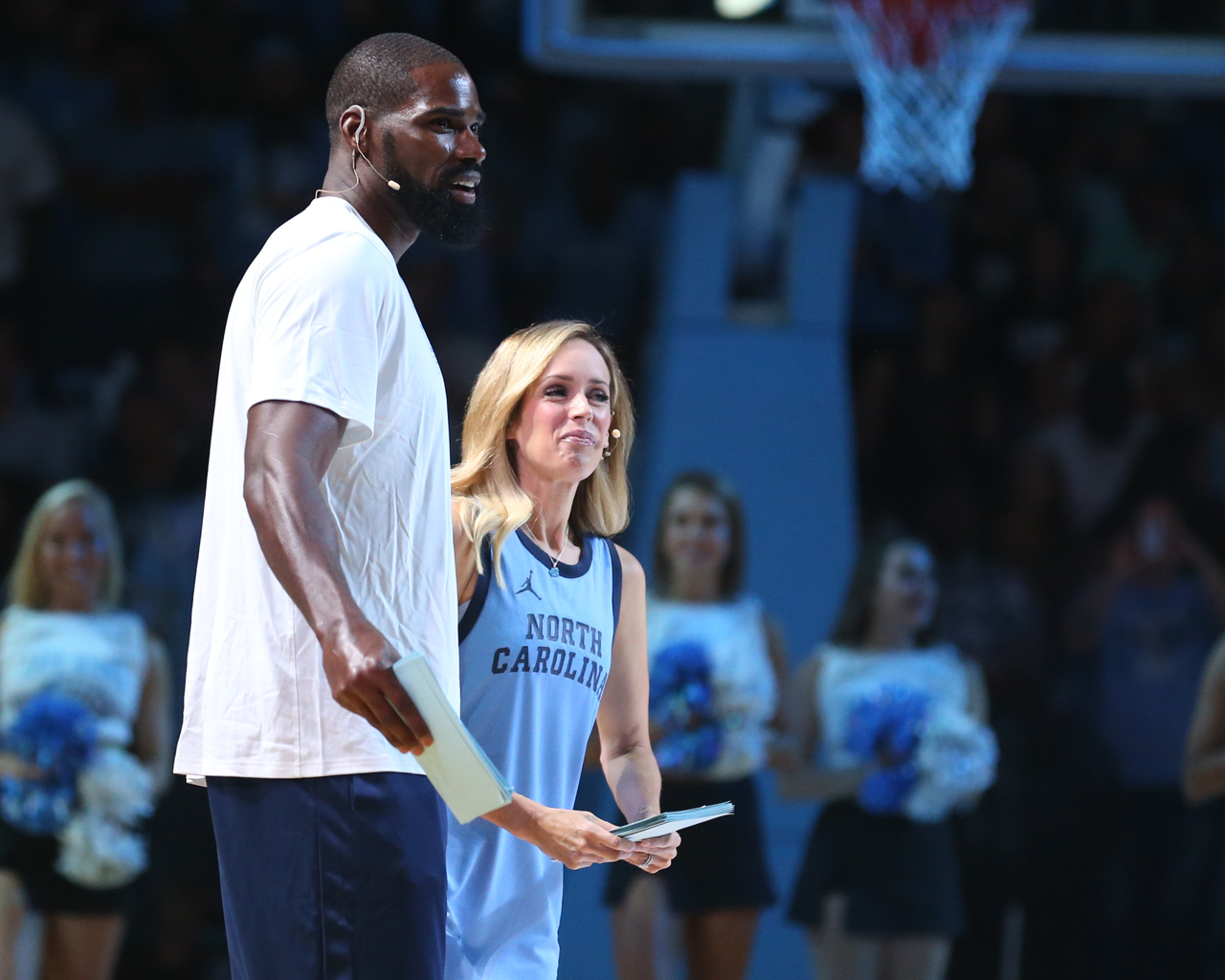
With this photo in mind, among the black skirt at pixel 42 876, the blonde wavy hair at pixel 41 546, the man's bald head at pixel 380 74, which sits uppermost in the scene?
the man's bald head at pixel 380 74

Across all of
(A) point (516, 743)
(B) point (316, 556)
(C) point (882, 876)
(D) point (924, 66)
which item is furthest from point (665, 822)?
(D) point (924, 66)

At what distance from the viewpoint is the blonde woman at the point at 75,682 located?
520cm

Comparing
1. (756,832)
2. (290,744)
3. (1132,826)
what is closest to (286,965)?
(290,744)

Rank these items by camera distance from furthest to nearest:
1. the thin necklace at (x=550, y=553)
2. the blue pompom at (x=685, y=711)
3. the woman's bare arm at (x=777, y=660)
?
the woman's bare arm at (x=777, y=660)
the blue pompom at (x=685, y=711)
the thin necklace at (x=550, y=553)

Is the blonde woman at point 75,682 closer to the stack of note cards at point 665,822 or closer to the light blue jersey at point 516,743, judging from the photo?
the light blue jersey at point 516,743

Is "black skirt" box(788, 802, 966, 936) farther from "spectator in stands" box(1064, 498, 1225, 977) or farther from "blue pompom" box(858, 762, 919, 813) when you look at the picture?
"spectator in stands" box(1064, 498, 1225, 977)

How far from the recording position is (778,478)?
681cm

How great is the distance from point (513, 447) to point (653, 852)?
84cm

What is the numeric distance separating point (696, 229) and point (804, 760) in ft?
7.69

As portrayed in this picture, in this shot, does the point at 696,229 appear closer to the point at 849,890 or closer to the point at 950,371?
the point at 950,371

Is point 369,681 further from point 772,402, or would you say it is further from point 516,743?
point 772,402

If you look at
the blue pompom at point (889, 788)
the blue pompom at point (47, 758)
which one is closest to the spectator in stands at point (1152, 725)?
the blue pompom at point (889, 788)

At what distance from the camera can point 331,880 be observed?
1822 millimetres

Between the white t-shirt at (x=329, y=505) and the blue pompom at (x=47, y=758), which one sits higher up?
the white t-shirt at (x=329, y=505)
